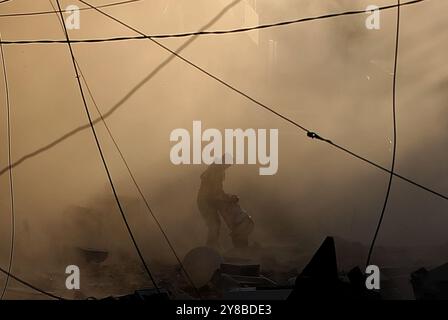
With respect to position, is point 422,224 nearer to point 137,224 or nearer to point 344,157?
point 344,157

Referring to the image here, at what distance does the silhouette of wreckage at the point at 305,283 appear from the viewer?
2.95 metres

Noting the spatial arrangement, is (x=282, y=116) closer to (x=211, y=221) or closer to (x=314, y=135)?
(x=314, y=135)

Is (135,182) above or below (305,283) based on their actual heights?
above

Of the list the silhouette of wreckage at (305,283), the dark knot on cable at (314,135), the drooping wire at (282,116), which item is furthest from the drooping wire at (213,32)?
the silhouette of wreckage at (305,283)

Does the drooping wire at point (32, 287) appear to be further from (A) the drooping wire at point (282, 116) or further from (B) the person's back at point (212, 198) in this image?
(A) the drooping wire at point (282, 116)

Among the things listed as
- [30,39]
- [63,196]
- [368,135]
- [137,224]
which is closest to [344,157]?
[368,135]

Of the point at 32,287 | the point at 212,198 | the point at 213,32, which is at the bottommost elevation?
the point at 32,287

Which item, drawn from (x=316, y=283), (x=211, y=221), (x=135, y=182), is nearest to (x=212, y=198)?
(x=211, y=221)

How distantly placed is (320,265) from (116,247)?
0.95 m

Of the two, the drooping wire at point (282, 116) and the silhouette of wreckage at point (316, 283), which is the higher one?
the drooping wire at point (282, 116)

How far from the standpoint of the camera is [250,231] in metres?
2.96

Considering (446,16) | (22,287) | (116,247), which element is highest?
(446,16)

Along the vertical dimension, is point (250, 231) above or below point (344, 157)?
below

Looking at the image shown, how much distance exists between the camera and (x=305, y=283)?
9.76 ft
